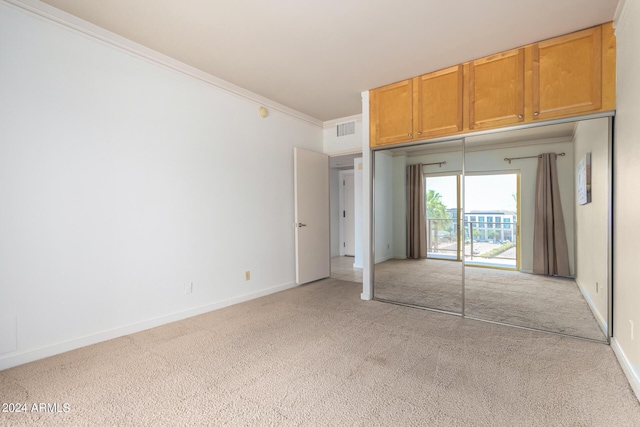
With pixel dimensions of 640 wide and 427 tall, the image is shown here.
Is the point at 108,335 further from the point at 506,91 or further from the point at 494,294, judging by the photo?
the point at 506,91

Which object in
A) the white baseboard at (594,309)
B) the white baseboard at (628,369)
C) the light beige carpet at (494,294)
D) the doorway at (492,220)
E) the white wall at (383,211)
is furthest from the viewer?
the white wall at (383,211)

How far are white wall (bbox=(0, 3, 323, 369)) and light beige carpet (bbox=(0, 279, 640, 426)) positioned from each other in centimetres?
36

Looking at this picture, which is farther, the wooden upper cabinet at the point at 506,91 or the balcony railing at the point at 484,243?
the balcony railing at the point at 484,243

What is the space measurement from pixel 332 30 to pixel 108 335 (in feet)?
10.7

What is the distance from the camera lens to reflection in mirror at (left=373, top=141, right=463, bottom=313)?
3.48 m

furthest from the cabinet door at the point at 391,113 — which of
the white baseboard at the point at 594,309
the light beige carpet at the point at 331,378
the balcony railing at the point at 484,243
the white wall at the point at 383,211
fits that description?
the white baseboard at the point at 594,309

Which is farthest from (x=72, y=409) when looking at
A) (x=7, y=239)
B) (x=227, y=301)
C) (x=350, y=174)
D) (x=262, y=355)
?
(x=350, y=174)

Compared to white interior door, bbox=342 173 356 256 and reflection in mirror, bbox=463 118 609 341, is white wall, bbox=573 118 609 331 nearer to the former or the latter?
reflection in mirror, bbox=463 118 609 341

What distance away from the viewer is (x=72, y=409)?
173 cm

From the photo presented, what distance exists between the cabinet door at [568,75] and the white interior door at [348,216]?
16.3 feet

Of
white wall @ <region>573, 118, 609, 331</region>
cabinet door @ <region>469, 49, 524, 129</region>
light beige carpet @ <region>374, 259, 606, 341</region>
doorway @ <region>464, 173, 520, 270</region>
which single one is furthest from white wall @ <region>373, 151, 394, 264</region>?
white wall @ <region>573, 118, 609, 331</region>

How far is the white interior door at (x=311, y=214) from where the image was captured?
4523mm

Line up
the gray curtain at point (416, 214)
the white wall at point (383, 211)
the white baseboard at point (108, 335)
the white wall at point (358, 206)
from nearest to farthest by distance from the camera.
Answer: the white baseboard at point (108, 335) < the gray curtain at point (416, 214) < the white wall at point (383, 211) < the white wall at point (358, 206)

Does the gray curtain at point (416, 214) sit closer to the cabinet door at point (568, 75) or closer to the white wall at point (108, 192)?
the cabinet door at point (568, 75)
